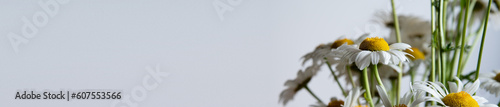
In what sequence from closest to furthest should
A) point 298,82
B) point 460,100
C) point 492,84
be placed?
point 460,100, point 492,84, point 298,82

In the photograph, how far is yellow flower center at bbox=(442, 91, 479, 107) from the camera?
0.43m

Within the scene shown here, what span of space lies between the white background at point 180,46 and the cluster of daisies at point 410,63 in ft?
0.69

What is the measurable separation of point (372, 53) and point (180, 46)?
58cm

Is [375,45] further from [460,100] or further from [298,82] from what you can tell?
[298,82]

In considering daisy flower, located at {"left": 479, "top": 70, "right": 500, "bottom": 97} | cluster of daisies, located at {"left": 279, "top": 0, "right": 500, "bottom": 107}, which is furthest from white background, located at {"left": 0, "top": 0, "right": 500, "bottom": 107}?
daisy flower, located at {"left": 479, "top": 70, "right": 500, "bottom": 97}

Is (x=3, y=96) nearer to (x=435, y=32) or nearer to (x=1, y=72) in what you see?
(x=1, y=72)

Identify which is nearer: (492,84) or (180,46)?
(492,84)

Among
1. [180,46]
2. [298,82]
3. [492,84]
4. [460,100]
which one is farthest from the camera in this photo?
[180,46]

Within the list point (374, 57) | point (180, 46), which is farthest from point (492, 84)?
point (180, 46)

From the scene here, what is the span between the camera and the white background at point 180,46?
91cm

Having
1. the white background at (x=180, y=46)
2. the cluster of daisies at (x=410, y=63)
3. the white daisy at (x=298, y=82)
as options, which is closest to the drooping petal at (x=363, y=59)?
the cluster of daisies at (x=410, y=63)

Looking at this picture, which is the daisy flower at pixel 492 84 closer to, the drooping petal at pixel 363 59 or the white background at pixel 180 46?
the drooping petal at pixel 363 59

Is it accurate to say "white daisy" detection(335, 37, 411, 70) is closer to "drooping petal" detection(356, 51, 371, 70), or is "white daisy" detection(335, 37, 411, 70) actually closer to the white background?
"drooping petal" detection(356, 51, 371, 70)

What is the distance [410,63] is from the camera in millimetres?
640
